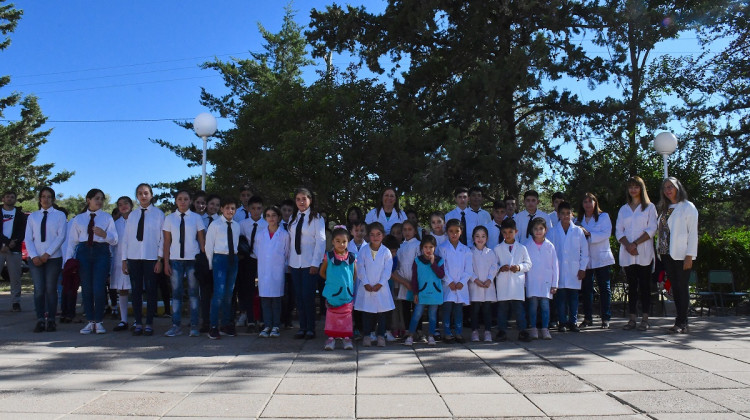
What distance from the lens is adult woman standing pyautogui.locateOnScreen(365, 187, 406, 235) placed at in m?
7.54

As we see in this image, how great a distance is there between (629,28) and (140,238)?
32.1ft

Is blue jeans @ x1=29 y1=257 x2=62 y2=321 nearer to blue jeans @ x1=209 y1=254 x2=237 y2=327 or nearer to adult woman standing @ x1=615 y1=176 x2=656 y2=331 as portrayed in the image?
blue jeans @ x1=209 y1=254 x2=237 y2=327

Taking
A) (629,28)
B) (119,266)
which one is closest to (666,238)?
(629,28)

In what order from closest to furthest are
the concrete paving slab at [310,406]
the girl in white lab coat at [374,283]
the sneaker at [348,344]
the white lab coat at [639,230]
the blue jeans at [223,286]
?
1. the concrete paving slab at [310,406]
2. the sneaker at [348,344]
3. the girl in white lab coat at [374,283]
4. the blue jeans at [223,286]
5. the white lab coat at [639,230]

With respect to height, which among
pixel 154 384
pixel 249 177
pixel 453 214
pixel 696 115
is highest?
pixel 696 115

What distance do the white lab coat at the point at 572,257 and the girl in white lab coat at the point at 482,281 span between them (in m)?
1.21

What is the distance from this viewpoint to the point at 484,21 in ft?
36.0

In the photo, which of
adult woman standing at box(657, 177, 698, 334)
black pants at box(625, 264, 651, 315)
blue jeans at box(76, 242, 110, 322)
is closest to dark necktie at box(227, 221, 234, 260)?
blue jeans at box(76, 242, 110, 322)

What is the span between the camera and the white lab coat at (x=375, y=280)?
6137 mm

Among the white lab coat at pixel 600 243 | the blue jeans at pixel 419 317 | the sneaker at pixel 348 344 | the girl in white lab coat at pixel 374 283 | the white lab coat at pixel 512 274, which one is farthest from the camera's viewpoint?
the white lab coat at pixel 600 243

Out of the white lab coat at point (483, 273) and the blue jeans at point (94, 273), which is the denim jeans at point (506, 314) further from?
the blue jeans at point (94, 273)

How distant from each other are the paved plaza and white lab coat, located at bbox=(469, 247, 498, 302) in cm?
59

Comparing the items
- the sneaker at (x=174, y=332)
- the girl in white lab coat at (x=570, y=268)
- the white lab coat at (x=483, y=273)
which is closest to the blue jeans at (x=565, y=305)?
the girl in white lab coat at (x=570, y=268)

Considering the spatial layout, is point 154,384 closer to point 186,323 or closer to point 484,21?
point 186,323
